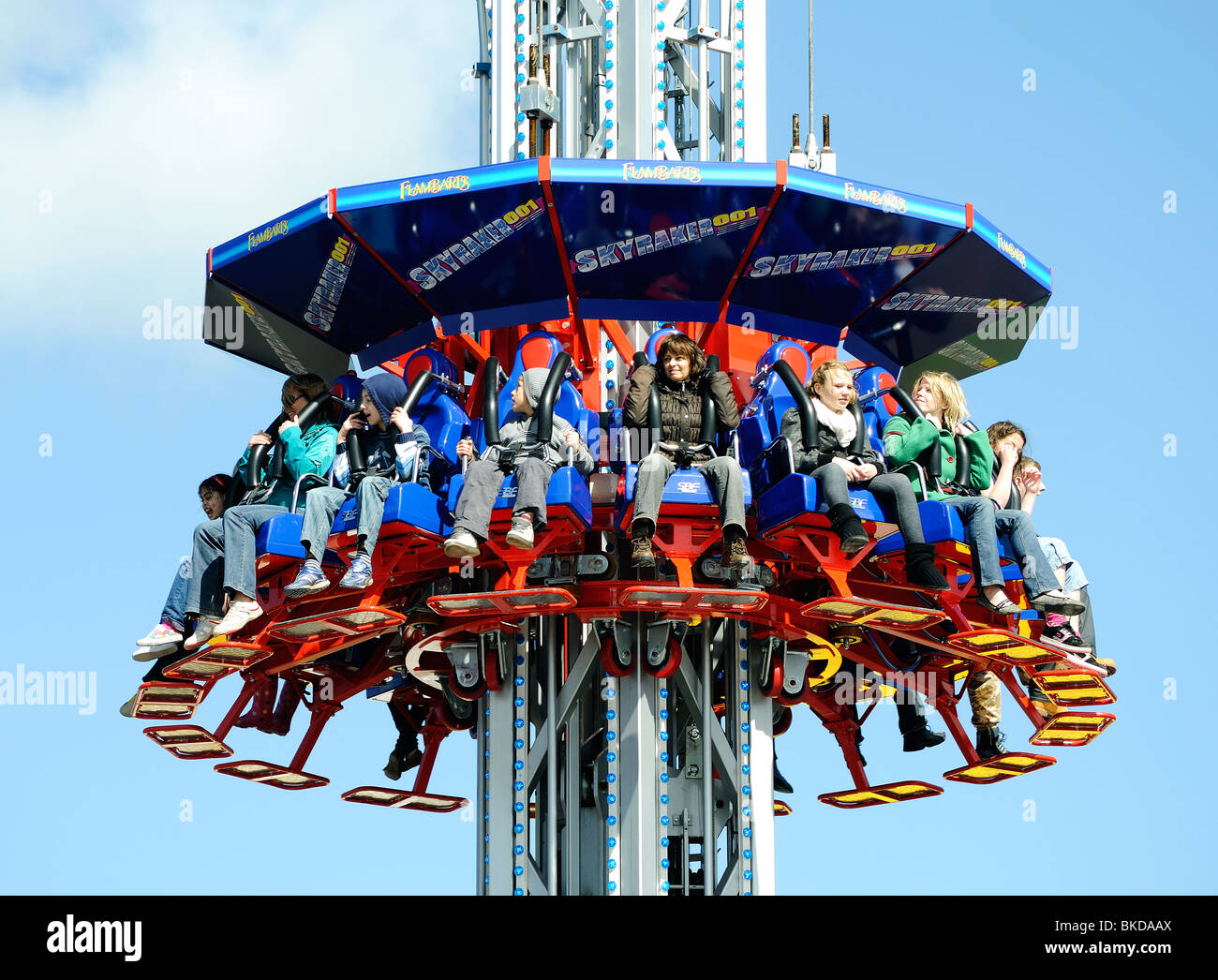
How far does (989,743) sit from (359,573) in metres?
7.29

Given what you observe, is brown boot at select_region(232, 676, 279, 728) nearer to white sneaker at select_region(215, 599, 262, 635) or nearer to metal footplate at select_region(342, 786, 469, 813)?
metal footplate at select_region(342, 786, 469, 813)

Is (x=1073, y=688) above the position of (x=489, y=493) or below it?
below

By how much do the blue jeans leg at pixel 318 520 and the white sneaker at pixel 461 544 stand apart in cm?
125

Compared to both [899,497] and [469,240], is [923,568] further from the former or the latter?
[469,240]

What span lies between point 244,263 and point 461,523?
3797mm

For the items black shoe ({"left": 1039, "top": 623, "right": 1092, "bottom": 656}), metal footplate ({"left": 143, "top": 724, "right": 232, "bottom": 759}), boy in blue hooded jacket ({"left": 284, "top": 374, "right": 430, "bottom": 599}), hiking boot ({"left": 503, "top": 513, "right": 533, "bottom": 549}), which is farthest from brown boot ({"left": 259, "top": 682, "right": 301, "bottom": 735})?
black shoe ({"left": 1039, "top": 623, "right": 1092, "bottom": 656})

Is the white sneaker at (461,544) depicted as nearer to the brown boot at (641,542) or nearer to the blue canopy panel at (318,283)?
the brown boot at (641,542)

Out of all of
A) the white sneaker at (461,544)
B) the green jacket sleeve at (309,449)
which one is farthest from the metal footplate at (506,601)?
the green jacket sleeve at (309,449)

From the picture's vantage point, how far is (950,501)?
17.2m

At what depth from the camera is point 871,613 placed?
16953 mm

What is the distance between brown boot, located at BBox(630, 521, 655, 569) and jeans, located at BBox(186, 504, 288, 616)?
3.06 metres

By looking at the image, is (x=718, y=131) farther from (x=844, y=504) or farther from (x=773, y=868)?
(x=773, y=868)

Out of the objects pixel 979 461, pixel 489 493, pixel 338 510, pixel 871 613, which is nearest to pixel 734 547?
pixel 871 613
